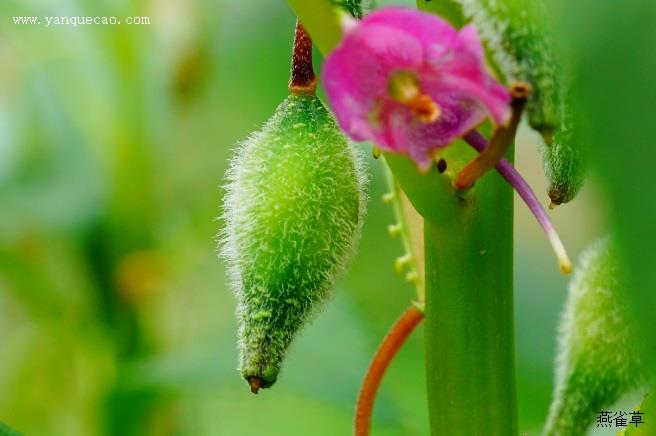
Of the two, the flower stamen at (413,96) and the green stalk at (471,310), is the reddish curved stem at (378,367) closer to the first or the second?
the green stalk at (471,310)

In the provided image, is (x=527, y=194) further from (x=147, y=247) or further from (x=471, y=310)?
(x=147, y=247)

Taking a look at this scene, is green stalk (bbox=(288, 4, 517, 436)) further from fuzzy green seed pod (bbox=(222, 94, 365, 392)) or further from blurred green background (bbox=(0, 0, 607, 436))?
blurred green background (bbox=(0, 0, 607, 436))

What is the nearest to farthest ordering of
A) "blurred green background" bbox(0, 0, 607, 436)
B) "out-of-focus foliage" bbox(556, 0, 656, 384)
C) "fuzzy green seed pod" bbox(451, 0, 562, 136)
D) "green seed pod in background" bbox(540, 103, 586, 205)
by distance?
"out-of-focus foliage" bbox(556, 0, 656, 384) → "fuzzy green seed pod" bbox(451, 0, 562, 136) → "green seed pod in background" bbox(540, 103, 586, 205) → "blurred green background" bbox(0, 0, 607, 436)

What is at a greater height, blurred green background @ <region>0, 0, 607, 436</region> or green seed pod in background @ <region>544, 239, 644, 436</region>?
green seed pod in background @ <region>544, 239, 644, 436</region>

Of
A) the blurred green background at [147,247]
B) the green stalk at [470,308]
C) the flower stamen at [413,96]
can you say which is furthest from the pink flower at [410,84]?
the blurred green background at [147,247]

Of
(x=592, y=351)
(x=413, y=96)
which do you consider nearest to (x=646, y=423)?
(x=592, y=351)

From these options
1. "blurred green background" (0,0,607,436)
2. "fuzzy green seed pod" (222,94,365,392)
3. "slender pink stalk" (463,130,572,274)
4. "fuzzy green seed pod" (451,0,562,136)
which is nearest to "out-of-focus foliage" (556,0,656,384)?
"fuzzy green seed pod" (451,0,562,136)

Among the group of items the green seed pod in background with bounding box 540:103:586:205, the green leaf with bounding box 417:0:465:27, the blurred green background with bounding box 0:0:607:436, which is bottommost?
the blurred green background with bounding box 0:0:607:436
